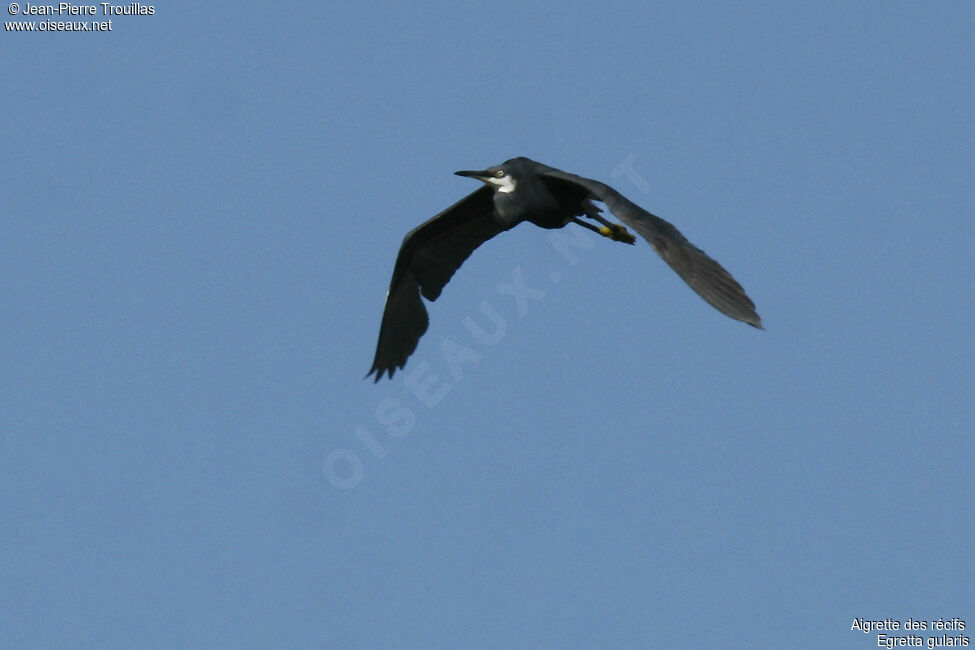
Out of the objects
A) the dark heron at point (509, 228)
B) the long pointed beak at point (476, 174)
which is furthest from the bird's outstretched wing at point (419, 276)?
the long pointed beak at point (476, 174)

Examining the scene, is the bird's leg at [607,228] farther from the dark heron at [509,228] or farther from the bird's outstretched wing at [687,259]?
the bird's outstretched wing at [687,259]

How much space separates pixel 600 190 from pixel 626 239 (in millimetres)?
1996

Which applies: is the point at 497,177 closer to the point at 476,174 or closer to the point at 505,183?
the point at 505,183

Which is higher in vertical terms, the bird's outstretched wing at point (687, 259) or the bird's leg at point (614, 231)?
the bird's leg at point (614, 231)

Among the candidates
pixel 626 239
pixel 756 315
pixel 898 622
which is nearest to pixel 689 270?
pixel 756 315

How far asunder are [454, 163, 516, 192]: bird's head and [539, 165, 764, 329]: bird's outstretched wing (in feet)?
6.48

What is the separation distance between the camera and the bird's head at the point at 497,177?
17781mm

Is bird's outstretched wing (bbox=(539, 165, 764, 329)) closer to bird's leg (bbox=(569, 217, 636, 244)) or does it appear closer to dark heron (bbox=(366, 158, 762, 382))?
dark heron (bbox=(366, 158, 762, 382))

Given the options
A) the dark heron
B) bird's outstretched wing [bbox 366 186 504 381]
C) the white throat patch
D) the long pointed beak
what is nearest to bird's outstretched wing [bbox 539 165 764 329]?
the dark heron

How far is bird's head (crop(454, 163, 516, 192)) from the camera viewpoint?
17.8 meters

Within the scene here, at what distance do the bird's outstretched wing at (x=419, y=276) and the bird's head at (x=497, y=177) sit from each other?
1356mm

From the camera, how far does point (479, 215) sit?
19641 mm

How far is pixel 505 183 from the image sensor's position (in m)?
17.8

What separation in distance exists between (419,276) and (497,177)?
8.15 ft
